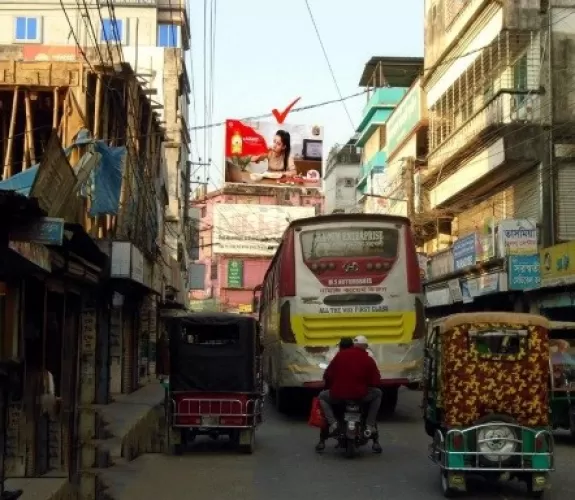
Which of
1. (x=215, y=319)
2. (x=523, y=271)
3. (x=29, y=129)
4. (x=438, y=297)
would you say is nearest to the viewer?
(x=215, y=319)

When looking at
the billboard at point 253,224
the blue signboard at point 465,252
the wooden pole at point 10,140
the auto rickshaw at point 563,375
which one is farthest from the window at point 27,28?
the auto rickshaw at point 563,375

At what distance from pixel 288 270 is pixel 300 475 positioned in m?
7.30

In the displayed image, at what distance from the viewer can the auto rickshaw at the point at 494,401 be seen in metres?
9.81

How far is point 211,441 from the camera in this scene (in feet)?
53.0

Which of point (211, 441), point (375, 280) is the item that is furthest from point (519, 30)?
point (211, 441)

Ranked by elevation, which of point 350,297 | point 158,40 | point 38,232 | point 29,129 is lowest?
point 350,297

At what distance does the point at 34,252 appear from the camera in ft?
28.6

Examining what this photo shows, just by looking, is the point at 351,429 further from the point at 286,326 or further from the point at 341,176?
the point at 341,176

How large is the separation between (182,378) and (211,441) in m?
2.17

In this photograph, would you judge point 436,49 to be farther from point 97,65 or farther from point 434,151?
point 97,65

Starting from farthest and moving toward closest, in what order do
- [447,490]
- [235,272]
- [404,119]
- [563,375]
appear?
1. [235,272]
2. [404,119]
3. [563,375]
4. [447,490]

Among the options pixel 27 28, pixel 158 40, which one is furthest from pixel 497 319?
pixel 27 28

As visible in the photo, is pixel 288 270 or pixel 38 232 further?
pixel 288 270

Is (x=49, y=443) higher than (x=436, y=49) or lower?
lower
